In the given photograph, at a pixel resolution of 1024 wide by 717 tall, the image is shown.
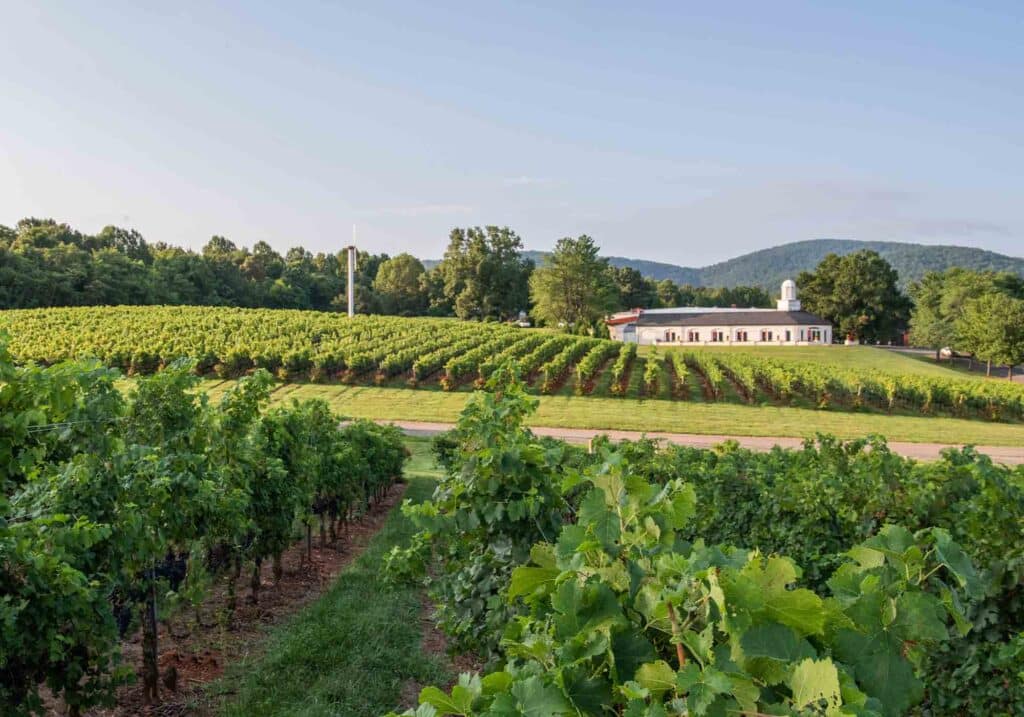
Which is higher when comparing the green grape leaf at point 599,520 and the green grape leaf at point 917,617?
the green grape leaf at point 599,520

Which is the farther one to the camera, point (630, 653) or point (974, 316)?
point (974, 316)

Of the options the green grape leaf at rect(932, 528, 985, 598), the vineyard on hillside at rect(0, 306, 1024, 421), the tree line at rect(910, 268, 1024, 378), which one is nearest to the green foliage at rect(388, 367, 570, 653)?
the green grape leaf at rect(932, 528, 985, 598)

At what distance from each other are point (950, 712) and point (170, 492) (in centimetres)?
571

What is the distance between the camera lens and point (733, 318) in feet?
221

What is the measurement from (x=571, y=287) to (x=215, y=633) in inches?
2338

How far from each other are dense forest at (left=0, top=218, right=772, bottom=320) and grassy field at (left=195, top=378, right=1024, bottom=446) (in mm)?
33462

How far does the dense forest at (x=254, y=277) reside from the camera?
2237 inches

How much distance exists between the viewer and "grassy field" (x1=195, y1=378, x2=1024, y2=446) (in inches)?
1011

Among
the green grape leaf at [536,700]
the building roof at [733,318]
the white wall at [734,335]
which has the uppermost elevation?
the building roof at [733,318]

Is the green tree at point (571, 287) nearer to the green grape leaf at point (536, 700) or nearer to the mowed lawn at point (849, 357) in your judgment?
the mowed lawn at point (849, 357)

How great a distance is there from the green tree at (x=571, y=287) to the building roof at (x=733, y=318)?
20.3 ft

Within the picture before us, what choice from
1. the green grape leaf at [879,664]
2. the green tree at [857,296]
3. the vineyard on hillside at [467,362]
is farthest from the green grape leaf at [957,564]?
the green tree at [857,296]

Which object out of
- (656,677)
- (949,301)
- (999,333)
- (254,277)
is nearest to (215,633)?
(656,677)

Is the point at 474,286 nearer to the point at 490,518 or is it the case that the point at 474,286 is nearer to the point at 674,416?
the point at 674,416
